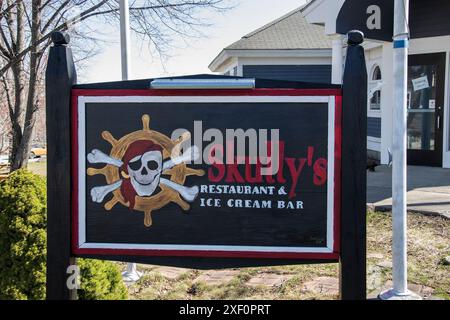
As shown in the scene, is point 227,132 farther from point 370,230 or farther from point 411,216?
point 411,216

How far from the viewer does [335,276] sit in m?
4.54

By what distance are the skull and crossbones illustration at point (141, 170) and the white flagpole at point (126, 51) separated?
1.74 meters

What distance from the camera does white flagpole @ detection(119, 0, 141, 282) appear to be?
4504 millimetres

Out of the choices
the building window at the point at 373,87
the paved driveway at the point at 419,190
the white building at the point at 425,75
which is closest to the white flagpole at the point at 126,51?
the paved driveway at the point at 419,190

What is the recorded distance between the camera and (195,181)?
9.55 ft

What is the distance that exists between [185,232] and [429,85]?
28.5ft

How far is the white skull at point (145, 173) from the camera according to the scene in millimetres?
2918

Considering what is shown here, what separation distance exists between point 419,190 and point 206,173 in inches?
228

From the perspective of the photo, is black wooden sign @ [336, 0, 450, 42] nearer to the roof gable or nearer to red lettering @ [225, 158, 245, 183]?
red lettering @ [225, 158, 245, 183]

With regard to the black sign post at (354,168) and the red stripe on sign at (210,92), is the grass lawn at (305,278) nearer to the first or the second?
the black sign post at (354,168)

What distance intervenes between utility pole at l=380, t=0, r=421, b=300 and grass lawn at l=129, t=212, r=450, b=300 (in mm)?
371

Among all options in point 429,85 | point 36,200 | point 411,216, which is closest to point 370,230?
point 411,216

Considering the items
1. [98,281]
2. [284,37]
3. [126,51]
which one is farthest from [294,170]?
[284,37]

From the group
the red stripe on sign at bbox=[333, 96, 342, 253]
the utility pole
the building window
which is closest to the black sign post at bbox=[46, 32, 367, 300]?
the red stripe on sign at bbox=[333, 96, 342, 253]
